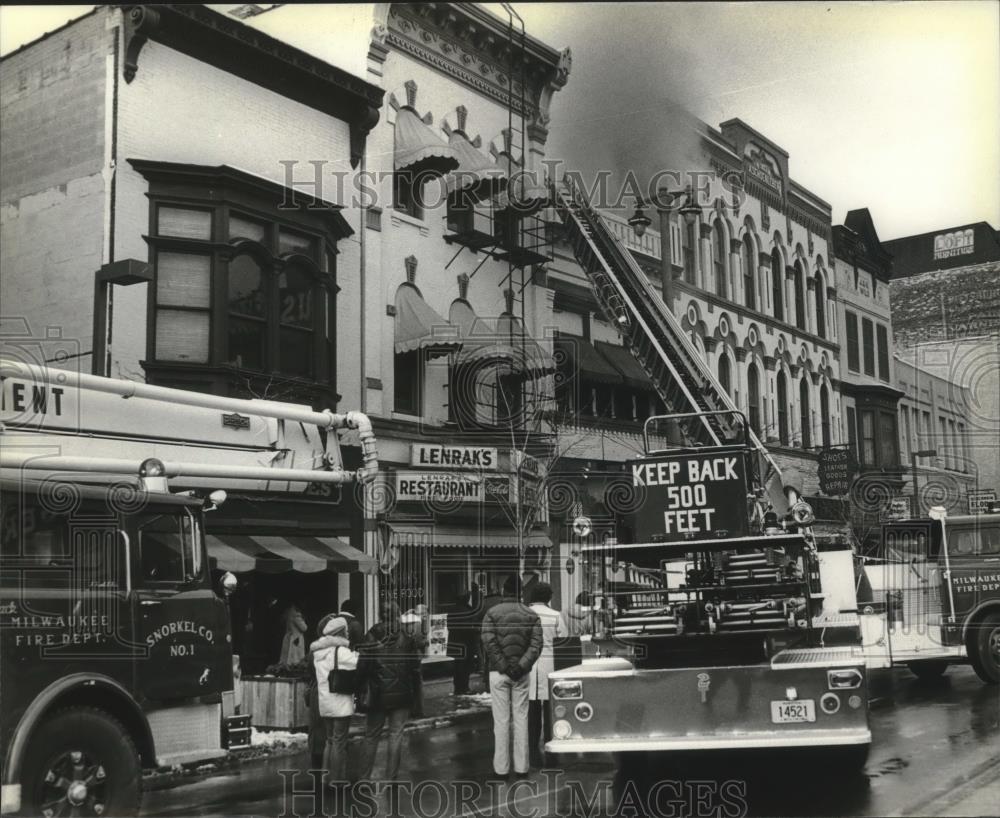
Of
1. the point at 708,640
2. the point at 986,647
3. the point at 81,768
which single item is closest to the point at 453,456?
the point at 986,647

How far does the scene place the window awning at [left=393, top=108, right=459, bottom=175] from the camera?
15.8m

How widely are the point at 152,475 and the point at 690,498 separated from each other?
4.45 meters

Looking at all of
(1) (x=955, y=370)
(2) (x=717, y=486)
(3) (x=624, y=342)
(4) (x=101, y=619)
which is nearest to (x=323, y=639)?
(4) (x=101, y=619)

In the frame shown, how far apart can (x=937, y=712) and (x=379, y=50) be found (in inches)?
458

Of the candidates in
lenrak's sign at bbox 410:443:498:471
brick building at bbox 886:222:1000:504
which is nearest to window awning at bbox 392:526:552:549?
lenrak's sign at bbox 410:443:498:471

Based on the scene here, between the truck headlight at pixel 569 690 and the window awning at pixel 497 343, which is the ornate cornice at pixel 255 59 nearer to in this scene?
the window awning at pixel 497 343

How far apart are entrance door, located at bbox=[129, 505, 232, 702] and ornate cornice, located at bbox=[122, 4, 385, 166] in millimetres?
7890

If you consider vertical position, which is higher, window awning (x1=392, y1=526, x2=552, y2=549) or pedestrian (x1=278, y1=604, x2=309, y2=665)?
window awning (x1=392, y1=526, x2=552, y2=549)

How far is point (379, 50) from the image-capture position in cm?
1574

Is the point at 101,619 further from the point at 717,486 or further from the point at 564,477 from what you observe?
the point at 564,477

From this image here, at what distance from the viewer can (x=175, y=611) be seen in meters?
8.46

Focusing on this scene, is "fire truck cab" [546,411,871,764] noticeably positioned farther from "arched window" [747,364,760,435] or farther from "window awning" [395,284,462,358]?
"arched window" [747,364,760,435]

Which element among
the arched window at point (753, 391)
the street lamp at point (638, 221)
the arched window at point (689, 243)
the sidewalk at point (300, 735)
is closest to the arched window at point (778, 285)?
the arched window at point (753, 391)

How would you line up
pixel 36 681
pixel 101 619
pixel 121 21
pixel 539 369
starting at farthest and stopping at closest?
pixel 539 369
pixel 121 21
pixel 101 619
pixel 36 681
